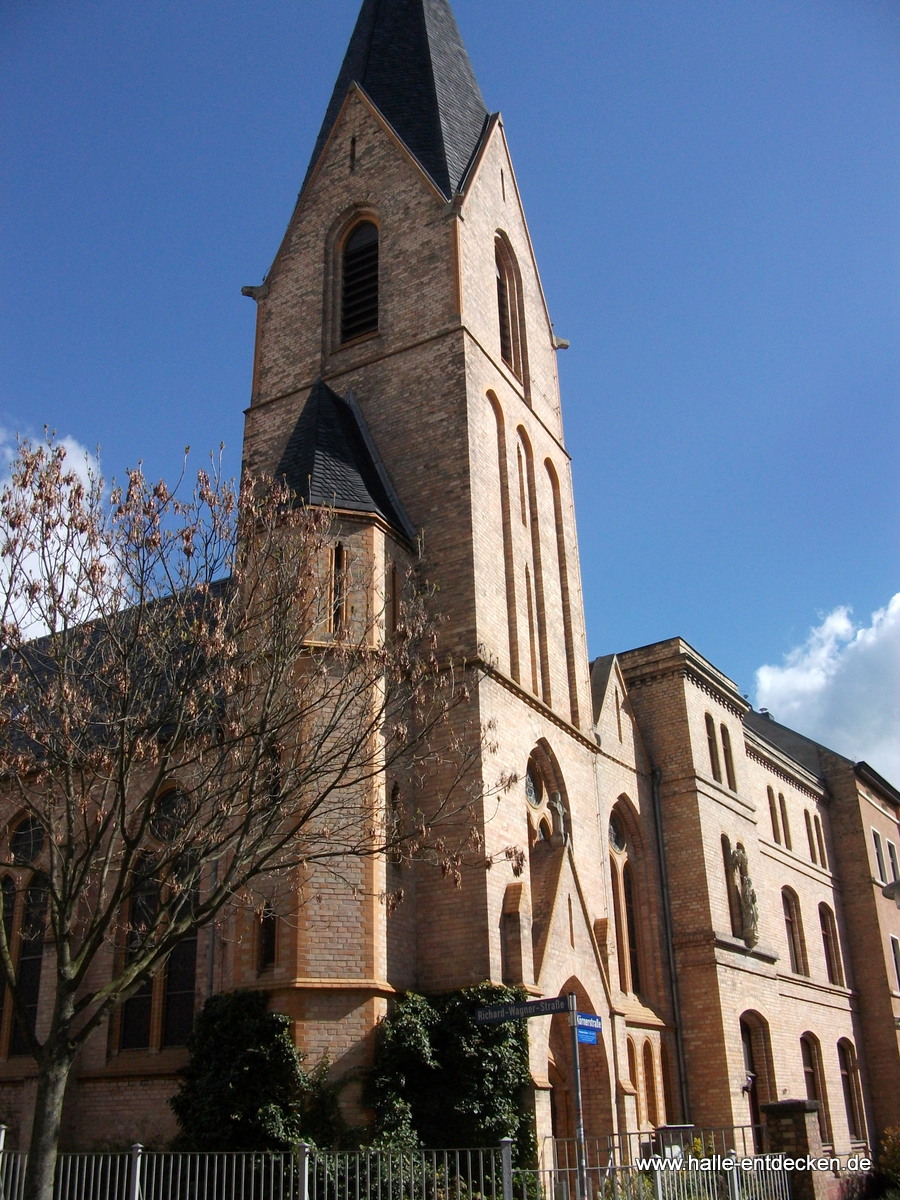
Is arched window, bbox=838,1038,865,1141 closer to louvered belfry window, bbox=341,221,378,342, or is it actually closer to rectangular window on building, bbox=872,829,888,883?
rectangular window on building, bbox=872,829,888,883

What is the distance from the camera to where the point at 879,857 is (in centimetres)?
3925

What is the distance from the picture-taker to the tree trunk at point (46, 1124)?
34.6ft

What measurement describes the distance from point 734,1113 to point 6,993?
14.5 m

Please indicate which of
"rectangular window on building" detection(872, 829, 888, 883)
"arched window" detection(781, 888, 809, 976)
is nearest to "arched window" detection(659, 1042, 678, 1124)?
"arched window" detection(781, 888, 809, 976)

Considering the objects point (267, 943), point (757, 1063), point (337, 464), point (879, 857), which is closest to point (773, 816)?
point (879, 857)

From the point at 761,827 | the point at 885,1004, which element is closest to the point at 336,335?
the point at 761,827

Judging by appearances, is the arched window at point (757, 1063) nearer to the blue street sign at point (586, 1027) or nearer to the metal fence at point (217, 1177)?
the metal fence at point (217, 1177)

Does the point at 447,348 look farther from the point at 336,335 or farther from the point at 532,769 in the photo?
the point at 532,769

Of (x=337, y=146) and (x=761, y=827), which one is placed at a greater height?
(x=337, y=146)

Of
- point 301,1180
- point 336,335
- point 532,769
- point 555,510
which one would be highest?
point 336,335

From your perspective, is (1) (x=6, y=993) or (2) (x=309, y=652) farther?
(1) (x=6, y=993)

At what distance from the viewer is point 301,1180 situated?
1238 cm

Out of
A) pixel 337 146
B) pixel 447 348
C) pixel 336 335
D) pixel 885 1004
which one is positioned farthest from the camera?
pixel 885 1004

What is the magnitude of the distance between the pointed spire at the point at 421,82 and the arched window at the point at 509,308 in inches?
87.8
